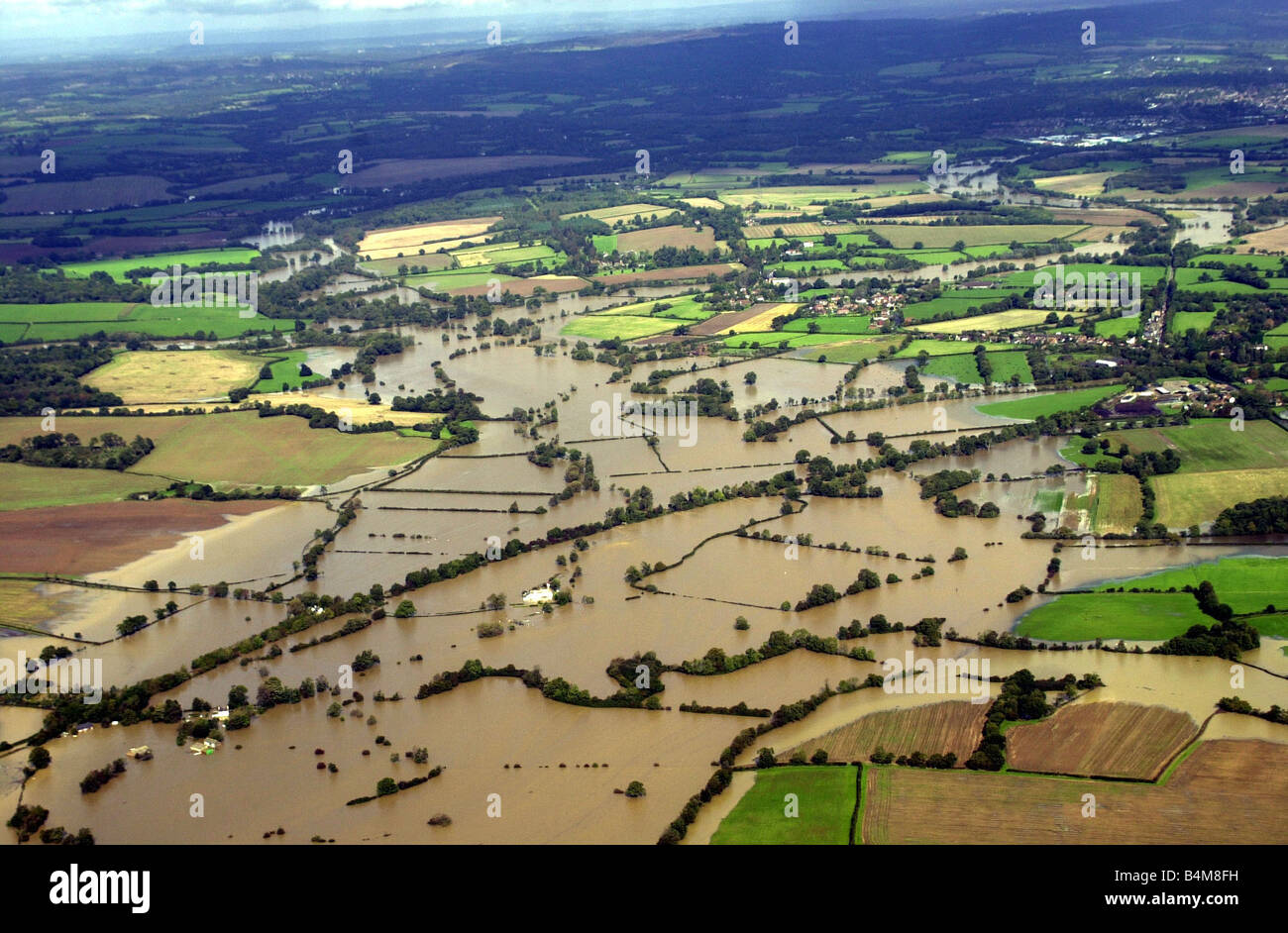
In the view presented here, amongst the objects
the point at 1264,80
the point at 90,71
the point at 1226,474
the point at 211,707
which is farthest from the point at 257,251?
the point at 90,71

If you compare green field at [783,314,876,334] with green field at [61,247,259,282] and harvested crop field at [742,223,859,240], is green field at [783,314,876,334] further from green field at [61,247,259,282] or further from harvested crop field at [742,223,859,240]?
green field at [61,247,259,282]

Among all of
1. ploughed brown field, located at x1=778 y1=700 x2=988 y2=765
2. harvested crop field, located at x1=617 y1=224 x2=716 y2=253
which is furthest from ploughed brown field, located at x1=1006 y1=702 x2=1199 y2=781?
harvested crop field, located at x1=617 y1=224 x2=716 y2=253

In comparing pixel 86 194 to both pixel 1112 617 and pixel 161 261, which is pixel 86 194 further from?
pixel 1112 617

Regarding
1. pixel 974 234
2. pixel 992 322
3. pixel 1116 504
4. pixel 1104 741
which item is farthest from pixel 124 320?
pixel 1104 741

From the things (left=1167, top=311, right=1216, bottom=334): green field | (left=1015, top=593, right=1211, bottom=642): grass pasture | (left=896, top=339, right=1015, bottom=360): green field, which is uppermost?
(left=1167, top=311, right=1216, bottom=334): green field

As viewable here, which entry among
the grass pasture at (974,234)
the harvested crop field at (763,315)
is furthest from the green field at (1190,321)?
the harvested crop field at (763,315)

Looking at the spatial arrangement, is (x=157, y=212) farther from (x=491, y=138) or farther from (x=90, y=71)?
(x=90, y=71)
